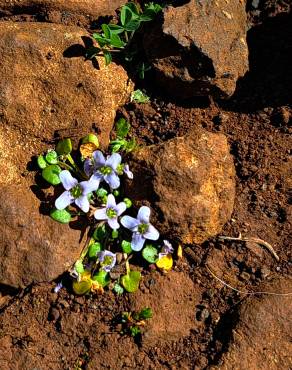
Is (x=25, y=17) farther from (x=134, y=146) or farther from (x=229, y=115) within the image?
(x=229, y=115)

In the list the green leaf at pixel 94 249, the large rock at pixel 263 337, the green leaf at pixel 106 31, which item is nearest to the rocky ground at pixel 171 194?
the large rock at pixel 263 337

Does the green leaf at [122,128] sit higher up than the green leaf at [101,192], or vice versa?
the green leaf at [122,128]

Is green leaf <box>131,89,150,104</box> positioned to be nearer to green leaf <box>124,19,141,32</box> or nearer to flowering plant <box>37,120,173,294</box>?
flowering plant <box>37,120,173,294</box>

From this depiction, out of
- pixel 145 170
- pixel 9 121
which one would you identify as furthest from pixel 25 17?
pixel 145 170

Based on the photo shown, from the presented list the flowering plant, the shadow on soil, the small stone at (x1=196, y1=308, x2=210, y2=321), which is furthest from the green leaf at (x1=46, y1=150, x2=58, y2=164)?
the small stone at (x1=196, y1=308, x2=210, y2=321)

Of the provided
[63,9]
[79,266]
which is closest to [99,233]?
[79,266]

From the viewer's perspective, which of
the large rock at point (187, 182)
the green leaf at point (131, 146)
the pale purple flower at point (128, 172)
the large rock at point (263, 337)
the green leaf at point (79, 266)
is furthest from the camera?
the green leaf at point (131, 146)

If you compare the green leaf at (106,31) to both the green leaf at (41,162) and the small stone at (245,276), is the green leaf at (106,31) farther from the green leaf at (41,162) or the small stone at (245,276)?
the small stone at (245,276)
